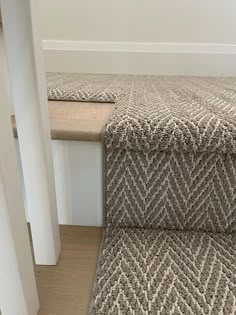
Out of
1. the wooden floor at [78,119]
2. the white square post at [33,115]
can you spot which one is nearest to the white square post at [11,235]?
the white square post at [33,115]

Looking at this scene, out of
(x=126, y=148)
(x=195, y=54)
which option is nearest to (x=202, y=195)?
(x=126, y=148)

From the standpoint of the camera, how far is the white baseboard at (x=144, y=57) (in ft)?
5.04

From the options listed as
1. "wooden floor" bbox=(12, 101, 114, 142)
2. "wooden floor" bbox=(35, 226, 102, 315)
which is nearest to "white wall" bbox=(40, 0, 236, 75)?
"wooden floor" bbox=(12, 101, 114, 142)

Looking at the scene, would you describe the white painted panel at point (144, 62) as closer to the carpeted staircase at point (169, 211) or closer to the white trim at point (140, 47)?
the white trim at point (140, 47)

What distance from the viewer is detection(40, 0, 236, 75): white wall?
1.48m

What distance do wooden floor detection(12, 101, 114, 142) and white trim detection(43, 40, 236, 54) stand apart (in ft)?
2.69

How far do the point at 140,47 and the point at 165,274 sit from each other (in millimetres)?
1284

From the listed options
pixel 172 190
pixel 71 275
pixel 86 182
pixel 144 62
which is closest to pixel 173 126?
pixel 172 190

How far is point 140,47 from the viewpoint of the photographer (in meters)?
1.55

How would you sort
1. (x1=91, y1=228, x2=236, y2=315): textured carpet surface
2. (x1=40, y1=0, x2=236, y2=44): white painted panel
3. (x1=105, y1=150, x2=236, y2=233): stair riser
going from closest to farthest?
(x1=91, y1=228, x2=236, y2=315): textured carpet surface, (x1=105, y1=150, x2=236, y2=233): stair riser, (x1=40, y1=0, x2=236, y2=44): white painted panel

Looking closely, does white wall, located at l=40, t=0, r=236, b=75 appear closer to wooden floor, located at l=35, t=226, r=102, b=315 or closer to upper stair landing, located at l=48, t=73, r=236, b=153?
upper stair landing, located at l=48, t=73, r=236, b=153

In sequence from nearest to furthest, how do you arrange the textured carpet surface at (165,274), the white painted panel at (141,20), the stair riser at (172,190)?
the textured carpet surface at (165,274), the stair riser at (172,190), the white painted panel at (141,20)

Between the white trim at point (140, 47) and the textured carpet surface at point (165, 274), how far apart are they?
3.75 ft

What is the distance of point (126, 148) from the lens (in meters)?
0.66
